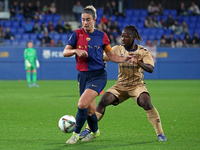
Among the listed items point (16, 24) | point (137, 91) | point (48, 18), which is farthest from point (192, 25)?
point (137, 91)

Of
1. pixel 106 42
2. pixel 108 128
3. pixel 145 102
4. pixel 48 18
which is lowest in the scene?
pixel 108 128

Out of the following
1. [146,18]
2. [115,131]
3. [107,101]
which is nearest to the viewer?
[107,101]

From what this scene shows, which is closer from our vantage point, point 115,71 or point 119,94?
point 119,94

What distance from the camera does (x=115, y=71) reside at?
2753 cm

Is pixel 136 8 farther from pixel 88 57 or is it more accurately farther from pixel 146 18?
pixel 88 57

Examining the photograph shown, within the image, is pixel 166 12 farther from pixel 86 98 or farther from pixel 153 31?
pixel 86 98

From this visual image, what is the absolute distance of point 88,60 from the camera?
21.4ft

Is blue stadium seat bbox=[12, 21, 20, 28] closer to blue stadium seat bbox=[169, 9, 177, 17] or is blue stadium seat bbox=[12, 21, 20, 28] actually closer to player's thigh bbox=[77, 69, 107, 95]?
blue stadium seat bbox=[169, 9, 177, 17]

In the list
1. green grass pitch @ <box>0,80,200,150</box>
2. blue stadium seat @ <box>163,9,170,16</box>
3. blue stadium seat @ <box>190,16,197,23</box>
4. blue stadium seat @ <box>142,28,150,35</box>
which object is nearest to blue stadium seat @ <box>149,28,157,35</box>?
blue stadium seat @ <box>142,28,150,35</box>

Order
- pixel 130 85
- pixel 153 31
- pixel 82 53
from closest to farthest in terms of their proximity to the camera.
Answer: pixel 82 53, pixel 130 85, pixel 153 31

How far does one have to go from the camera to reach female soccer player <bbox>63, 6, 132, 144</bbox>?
21.0ft

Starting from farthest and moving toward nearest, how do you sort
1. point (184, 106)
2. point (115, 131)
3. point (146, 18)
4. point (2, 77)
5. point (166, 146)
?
point (146, 18) → point (2, 77) → point (184, 106) → point (115, 131) → point (166, 146)

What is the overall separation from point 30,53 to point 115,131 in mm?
14386

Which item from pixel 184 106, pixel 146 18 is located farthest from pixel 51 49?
pixel 184 106
